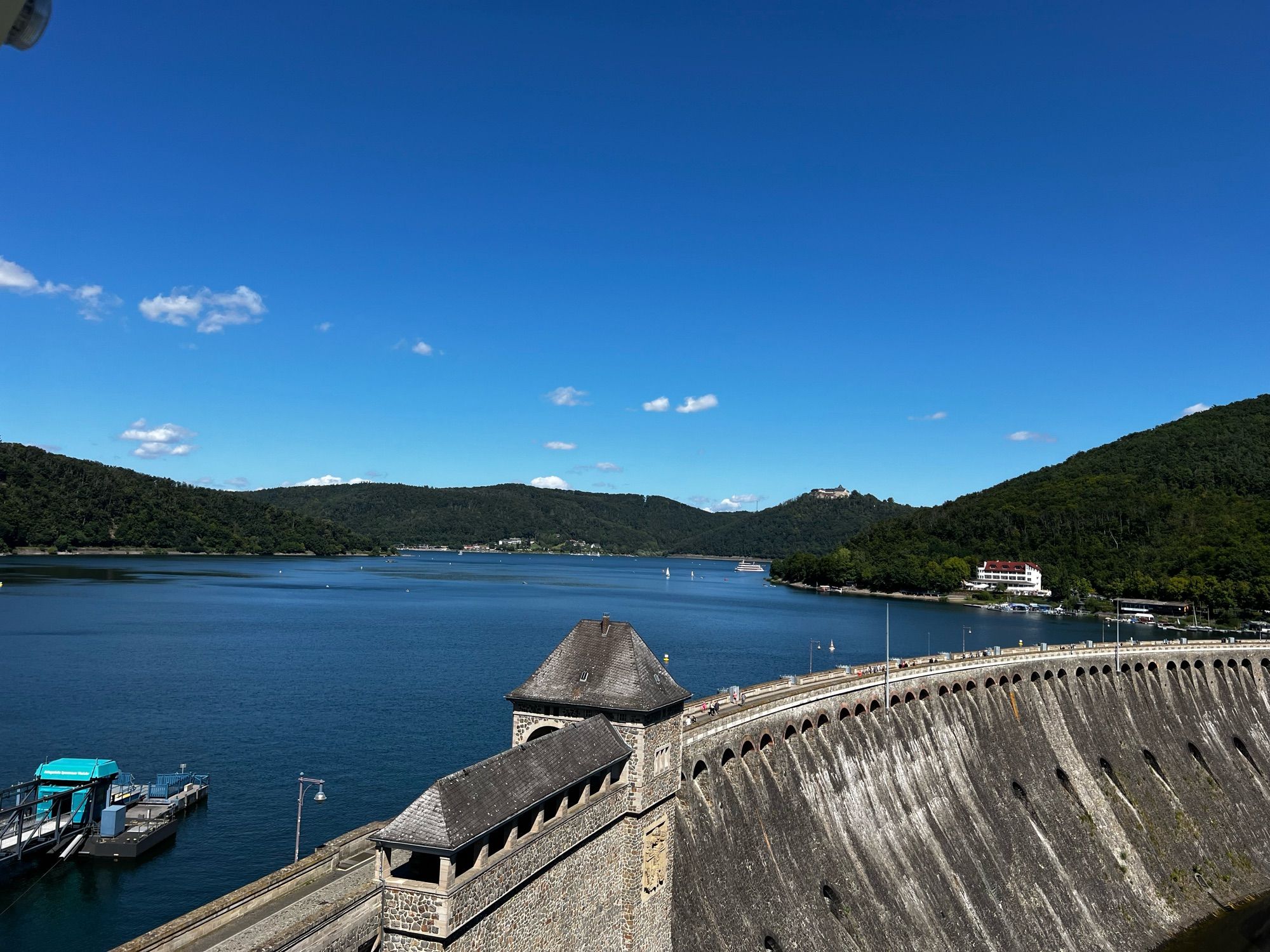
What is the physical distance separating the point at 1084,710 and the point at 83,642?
95.8 meters

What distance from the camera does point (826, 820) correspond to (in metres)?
39.9

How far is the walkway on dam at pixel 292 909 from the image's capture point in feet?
67.1

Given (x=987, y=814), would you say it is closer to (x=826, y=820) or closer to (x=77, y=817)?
(x=826, y=820)

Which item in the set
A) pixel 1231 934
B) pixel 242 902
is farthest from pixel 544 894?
pixel 1231 934

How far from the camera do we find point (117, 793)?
4778 cm

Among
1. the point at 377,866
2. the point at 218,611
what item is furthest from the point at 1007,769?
the point at 218,611

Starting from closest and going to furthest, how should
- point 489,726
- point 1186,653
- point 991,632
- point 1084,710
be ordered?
point 1084,710
point 489,726
point 1186,653
point 991,632

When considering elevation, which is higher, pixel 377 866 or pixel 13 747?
pixel 377 866

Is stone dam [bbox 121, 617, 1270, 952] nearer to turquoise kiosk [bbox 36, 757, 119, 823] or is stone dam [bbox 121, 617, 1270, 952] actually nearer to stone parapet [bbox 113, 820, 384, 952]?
stone parapet [bbox 113, 820, 384, 952]

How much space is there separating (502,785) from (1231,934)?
49.2 meters

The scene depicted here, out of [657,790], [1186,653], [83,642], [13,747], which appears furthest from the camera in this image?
[83,642]

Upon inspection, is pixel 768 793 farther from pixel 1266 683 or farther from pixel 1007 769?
pixel 1266 683

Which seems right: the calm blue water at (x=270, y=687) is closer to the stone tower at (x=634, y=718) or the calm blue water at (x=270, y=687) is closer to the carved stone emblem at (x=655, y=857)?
the stone tower at (x=634, y=718)

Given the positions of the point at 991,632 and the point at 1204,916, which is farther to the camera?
the point at 991,632
